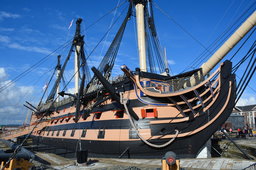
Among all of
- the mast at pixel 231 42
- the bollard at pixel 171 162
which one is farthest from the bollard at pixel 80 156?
the mast at pixel 231 42

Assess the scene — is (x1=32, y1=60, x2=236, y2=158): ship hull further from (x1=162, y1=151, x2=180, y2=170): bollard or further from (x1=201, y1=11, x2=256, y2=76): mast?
(x1=162, y1=151, x2=180, y2=170): bollard

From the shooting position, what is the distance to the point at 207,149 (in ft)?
42.3

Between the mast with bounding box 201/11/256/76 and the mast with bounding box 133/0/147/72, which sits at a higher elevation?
the mast with bounding box 133/0/147/72

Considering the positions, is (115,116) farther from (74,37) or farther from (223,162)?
(74,37)

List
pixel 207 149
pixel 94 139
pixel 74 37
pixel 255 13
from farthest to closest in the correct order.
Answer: pixel 74 37
pixel 94 139
pixel 207 149
pixel 255 13

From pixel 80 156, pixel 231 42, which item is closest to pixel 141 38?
Answer: pixel 231 42

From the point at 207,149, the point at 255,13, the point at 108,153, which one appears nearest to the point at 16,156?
the point at 108,153

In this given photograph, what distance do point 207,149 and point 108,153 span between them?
23.4 feet

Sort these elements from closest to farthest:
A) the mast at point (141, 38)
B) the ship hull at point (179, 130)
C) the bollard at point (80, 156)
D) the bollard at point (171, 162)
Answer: the bollard at point (171, 162) → the bollard at point (80, 156) → the ship hull at point (179, 130) → the mast at point (141, 38)

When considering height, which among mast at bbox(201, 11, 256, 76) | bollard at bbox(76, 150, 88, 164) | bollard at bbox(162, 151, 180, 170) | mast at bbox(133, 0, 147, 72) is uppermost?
mast at bbox(133, 0, 147, 72)

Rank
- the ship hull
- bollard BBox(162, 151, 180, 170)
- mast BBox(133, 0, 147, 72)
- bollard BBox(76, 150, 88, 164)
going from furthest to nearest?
mast BBox(133, 0, 147, 72)
the ship hull
bollard BBox(76, 150, 88, 164)
bollard BBox(162, 151, 180, 170)

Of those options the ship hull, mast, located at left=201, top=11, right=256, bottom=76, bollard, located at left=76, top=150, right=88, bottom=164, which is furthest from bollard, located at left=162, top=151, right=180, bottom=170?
mast, located at left=201, top=11, right=256, bottom=76

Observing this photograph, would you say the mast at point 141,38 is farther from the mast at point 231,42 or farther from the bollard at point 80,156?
the bollard at point 80,156

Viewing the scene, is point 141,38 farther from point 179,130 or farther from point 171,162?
point 171,162
